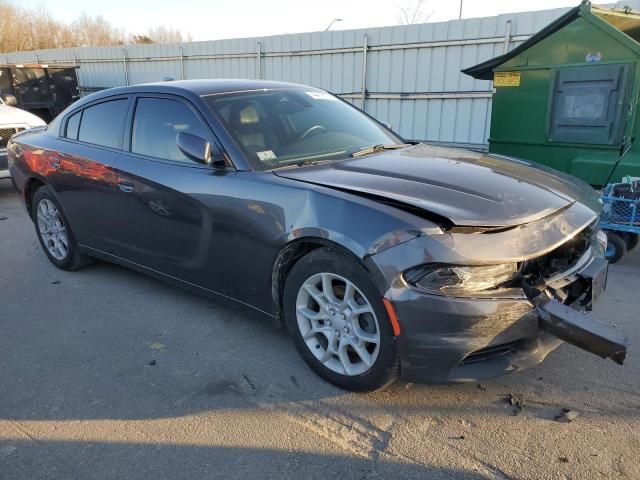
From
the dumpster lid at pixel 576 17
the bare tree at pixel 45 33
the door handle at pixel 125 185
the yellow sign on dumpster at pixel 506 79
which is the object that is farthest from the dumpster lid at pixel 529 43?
the bare tree at pixel 45 33

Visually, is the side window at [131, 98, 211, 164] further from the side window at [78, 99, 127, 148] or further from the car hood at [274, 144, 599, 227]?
the car hood at [274, 144, 599, 227]

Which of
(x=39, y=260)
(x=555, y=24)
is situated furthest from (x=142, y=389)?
(x=555, y=24)

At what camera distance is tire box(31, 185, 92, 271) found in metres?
4.72

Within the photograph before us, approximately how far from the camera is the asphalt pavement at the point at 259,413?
232 centimetres

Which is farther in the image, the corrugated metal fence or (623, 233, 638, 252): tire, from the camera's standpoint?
the corrugated metal fence

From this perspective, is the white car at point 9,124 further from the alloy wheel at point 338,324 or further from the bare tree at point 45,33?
the bare tree at point 45,33

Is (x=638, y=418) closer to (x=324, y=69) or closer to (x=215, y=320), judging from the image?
(x=215, y=320)

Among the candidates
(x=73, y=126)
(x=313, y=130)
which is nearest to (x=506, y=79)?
(x=313, y=130)

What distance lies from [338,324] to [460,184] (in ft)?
3.25

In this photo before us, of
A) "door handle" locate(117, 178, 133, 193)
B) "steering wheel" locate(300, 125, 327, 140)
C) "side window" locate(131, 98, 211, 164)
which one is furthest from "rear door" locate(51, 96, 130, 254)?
"steering wheel" locate(300, 125, 327, 140)

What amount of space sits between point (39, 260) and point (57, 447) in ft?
10.9

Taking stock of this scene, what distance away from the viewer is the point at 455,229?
244 centimetres

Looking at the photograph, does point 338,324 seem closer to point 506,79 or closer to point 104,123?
point 104,123

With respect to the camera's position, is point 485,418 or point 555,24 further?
point 555,24
